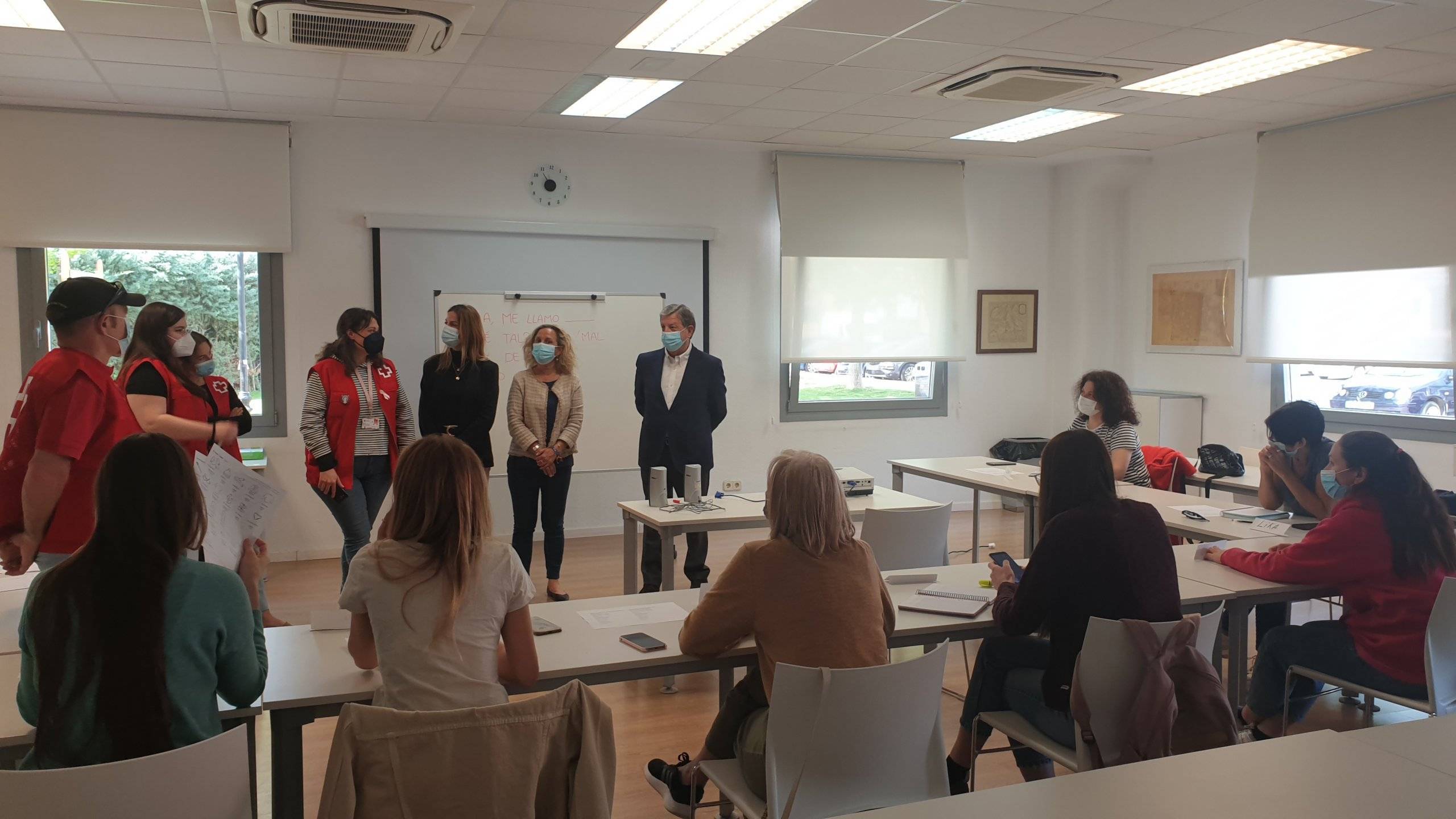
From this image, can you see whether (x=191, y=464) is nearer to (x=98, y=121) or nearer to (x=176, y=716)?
(x=176, y=716)

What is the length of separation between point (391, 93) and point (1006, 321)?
17.3ft

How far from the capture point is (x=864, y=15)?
14.1 ft

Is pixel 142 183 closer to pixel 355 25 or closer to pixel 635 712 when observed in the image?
pixel 355 25

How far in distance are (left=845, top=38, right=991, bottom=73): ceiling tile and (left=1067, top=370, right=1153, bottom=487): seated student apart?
168 cm

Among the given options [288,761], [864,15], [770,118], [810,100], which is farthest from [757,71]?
[288,761]

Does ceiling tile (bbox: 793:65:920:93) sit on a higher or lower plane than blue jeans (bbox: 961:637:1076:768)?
higher

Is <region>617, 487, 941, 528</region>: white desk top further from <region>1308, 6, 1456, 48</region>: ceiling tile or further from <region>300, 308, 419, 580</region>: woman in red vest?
<region>1308, 6, 1456, 48</region>: ceiling tile

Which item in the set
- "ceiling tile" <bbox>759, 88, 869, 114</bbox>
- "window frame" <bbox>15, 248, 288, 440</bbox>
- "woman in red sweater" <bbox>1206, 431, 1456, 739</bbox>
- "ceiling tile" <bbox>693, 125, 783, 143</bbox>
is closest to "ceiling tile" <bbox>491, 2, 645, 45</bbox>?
"ceiling tile" <bbox>759, 88, 869, 114</bbox>

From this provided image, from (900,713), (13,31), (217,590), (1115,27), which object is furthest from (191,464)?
(1115,27)

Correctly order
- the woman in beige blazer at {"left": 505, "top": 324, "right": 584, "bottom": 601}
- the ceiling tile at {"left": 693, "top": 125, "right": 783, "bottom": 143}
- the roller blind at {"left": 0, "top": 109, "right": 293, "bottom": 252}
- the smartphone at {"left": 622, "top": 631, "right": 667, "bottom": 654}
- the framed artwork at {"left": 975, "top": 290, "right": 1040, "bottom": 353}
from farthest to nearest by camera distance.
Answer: the framed artwork at {"left": 975, "top": 290, "right": 1040, "bottom": 353}, the ceiling tile at {"left": 693, "top": 125, "right": 783, "bottom": 143}, the roller blind at {"left": 0, "top": 109, "right": 293, "bottom": 252}, the woman in beige blazer at {"left": 505, "top": 324, "right": 584, "bottom": 601}, the smartphone at {"left": 622, "top": 631, "right": 667, "bottom": 654}

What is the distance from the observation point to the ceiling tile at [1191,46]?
15.3ft

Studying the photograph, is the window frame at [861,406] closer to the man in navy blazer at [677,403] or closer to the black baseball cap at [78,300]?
the man in navy blazer at [677,403]

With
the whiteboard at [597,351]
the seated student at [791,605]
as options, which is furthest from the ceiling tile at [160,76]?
the seated student at [791,605]

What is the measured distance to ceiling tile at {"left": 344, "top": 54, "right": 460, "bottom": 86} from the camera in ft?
16.7
